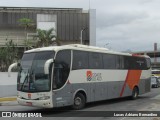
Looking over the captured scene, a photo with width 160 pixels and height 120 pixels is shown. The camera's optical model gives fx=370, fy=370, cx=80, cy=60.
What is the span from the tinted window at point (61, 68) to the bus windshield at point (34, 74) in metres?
0.38

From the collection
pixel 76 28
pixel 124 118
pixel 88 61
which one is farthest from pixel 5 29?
pixel 124 118

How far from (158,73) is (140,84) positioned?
178 ft

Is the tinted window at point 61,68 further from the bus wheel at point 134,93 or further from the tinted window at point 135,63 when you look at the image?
the bus wheel at point 134,93

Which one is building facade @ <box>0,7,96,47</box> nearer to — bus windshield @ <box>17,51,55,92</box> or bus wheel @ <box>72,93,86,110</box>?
bus wheel @ <box>72,93,86,110</box>

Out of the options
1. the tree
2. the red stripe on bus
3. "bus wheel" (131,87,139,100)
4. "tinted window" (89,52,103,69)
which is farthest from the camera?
the tree

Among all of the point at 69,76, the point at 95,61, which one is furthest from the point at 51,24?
the point at 69,76

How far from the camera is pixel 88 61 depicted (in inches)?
805

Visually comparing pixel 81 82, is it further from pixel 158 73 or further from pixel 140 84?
pixel 158 73

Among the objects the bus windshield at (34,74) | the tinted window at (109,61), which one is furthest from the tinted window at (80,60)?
the tinted window at (109,61)

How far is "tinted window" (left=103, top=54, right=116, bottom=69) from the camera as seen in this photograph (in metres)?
22.3

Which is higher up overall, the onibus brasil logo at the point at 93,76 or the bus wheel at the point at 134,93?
the onibus brasil logo at the point at 93,76

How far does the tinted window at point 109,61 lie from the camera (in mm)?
22312

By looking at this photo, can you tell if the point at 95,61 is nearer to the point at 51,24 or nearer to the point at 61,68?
the point at 61,68

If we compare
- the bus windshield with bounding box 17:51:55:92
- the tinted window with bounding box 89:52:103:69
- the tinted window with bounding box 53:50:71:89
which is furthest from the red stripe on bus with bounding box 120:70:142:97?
the bus windshield with bounding box 17:51:55:92
